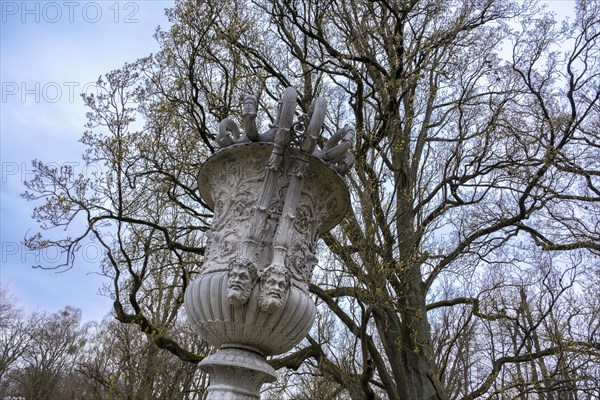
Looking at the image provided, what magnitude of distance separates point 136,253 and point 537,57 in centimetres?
851

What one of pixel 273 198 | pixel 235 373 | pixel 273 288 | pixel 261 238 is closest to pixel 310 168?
pixel 273 198

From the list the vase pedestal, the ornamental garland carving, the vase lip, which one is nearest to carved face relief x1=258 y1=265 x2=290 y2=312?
the ornamental garland carving

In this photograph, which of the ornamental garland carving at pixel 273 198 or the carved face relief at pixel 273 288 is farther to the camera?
the ornamental garland carving at pixel 273 198

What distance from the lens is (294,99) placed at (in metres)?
3.58

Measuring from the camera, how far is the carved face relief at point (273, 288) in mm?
3123

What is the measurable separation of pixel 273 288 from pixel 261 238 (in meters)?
0.45

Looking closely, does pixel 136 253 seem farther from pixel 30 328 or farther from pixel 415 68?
pixel 30 328

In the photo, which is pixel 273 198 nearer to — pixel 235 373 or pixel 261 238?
pixel 261 238

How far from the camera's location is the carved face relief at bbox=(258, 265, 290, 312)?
3123mm

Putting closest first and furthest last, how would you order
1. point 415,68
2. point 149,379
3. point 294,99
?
point 294,99, point 415,68, point 149,379

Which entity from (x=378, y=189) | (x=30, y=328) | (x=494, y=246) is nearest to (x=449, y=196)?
(x=494, y=246)

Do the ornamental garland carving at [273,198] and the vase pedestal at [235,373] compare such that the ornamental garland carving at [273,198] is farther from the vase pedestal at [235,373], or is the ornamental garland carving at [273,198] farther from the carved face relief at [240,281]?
the vase pedestal at [235,373]

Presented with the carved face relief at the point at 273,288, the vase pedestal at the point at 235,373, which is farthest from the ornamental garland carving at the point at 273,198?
the vase pedestal at the point at 235,373

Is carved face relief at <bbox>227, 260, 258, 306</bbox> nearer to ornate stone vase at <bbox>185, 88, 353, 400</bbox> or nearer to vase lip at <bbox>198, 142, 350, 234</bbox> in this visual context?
ornate stone vase at <bbox>185, 88, 353, 400</bbox>
